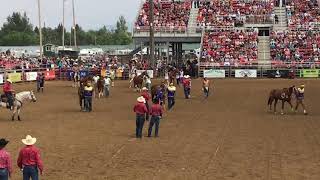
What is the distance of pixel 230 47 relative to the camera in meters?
55.6

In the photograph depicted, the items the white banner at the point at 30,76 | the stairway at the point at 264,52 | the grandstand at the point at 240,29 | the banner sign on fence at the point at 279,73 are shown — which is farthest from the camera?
the grandstand at the point at 240,29

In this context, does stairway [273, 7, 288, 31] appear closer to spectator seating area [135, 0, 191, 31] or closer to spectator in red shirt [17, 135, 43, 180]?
spectator seating area [135, 0, 191, 31]

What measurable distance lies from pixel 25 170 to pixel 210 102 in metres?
20.0

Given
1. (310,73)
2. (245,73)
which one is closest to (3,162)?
(245,73)

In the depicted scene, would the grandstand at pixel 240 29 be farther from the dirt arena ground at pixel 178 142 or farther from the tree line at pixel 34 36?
the tree line at pixel 34 36

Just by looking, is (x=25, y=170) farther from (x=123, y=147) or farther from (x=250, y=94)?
(x=250, y=94)

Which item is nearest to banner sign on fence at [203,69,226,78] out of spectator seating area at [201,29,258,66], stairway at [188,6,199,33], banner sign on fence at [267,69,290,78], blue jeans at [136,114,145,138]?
spectator seating area at [201,29,258,66]

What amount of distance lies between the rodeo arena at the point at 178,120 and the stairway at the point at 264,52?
0.10 metres

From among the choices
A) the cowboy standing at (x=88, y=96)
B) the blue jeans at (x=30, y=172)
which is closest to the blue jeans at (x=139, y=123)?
the cowboy standing at (x=88, y=96)

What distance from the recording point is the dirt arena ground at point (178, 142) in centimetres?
1322

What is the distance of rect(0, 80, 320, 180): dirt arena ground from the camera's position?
43.4 feet

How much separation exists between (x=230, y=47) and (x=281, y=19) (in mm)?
7113

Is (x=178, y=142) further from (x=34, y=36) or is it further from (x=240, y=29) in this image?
(x=34, y=36)

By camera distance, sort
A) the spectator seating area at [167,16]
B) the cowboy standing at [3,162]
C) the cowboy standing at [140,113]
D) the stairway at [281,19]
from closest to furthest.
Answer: the cowboy standing at [3,162]
the cowboy standing at [140,113]
the stairway at [281,19]
the spectator seating area at [167,16]
